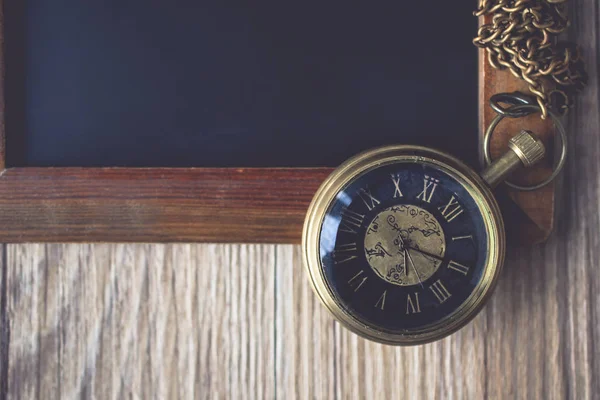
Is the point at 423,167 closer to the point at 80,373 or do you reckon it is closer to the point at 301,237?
the point at 301,237

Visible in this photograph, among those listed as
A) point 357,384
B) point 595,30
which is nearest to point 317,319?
point 357,384

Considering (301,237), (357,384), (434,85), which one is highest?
(434,85)

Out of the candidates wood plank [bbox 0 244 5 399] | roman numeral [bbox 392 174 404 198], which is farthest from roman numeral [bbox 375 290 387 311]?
wood plank [bbox 0 244 5 399]

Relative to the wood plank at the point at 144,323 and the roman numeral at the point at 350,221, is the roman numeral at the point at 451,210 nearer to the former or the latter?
the roman numeral at the point at 350,221

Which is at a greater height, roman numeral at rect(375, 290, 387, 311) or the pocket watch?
the pocket watch

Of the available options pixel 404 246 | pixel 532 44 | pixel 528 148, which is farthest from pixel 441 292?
pixel 532 44

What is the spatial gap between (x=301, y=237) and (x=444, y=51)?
265 millimetres

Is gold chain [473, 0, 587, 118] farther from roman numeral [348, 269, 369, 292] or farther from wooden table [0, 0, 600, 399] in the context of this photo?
roman numeral [348, 269, 369, 292]

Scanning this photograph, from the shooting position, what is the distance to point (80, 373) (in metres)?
0.69

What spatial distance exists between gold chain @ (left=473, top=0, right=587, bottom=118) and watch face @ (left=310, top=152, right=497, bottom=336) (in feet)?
0.47

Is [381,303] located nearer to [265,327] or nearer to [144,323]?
[265,327]

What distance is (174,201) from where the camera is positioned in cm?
65

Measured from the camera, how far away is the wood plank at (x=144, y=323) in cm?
68

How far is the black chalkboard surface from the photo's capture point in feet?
2.14
